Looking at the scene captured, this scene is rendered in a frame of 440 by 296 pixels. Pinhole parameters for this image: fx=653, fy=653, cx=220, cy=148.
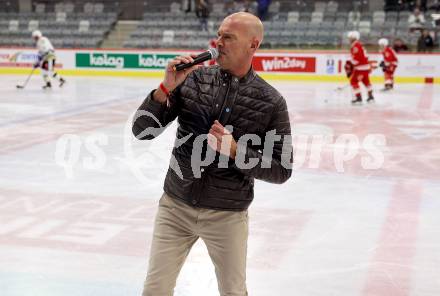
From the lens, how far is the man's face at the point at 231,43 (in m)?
2.64

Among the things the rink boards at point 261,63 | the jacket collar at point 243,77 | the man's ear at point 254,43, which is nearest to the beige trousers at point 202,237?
the jacket collar at point 243,77

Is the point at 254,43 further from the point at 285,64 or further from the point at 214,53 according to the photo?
the point at 285,64

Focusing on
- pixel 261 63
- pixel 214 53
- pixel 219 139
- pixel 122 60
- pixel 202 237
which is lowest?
pixel 122 60

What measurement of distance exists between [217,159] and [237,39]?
51cm

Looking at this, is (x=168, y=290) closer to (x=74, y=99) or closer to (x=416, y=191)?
(x=416, y=191)

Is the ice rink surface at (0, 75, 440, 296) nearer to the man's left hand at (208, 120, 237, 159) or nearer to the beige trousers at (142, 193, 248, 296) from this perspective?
the beige trousers at (142, 193, 248, 296)

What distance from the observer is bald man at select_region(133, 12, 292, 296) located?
8.97 feet

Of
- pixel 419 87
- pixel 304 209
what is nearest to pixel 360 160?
pixel 304 209

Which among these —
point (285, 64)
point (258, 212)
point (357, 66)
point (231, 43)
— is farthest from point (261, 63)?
point (231, 43)

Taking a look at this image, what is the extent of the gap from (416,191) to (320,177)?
1.16 metres

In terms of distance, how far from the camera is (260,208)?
6.28 metres

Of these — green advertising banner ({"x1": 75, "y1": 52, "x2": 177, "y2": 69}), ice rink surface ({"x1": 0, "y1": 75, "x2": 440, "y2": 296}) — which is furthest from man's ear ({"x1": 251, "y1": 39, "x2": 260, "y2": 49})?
green advertising banner ({"x1": 75, "y1": 52, "x2": 177, "y2": 69})

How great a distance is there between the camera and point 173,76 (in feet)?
8.48

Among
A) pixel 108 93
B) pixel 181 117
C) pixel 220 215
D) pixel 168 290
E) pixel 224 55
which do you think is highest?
pixel 224 55
